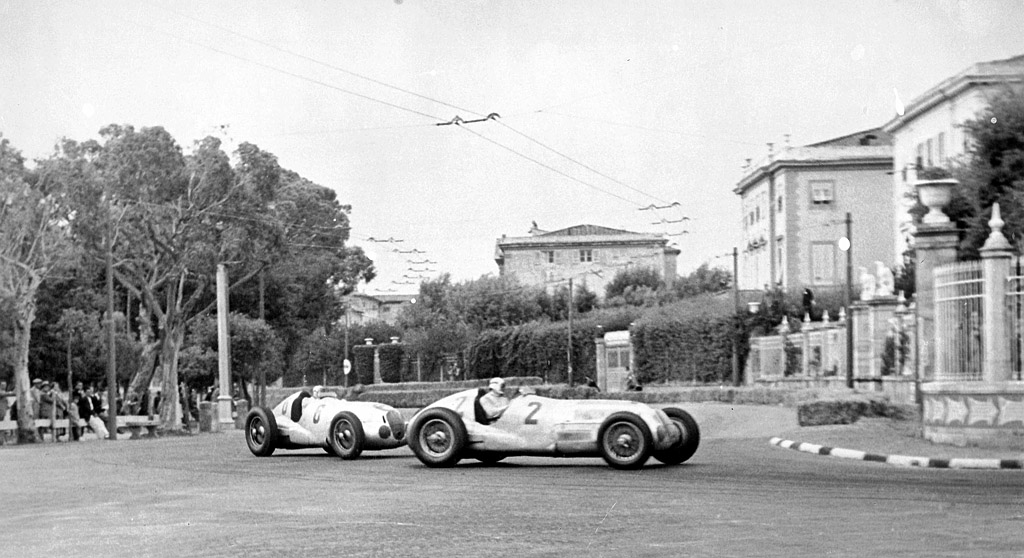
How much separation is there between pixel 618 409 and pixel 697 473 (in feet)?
4.16

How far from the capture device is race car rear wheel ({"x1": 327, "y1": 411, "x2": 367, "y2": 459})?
19.9 metres

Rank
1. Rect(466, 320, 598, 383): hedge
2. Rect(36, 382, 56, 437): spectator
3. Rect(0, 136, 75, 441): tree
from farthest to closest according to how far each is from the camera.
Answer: Rect(466, 320, 598, 383): hedge
Rect(36, 382, 56, 437): spectator
Rect(0, 136, 75, 441): tree

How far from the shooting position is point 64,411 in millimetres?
39406

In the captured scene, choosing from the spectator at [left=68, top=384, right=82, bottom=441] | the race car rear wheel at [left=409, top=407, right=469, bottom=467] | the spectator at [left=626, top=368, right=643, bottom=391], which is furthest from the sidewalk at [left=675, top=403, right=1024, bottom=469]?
the spectator at [left=626, top=368, right=643, bottom=391]

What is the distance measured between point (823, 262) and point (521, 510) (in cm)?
6373

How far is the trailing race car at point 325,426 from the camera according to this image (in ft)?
66.0

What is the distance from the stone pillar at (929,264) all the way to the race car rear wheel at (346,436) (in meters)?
8.40

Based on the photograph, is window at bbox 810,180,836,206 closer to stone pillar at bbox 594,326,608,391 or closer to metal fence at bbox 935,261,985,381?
stone pillar at bbox 594,326,608,391

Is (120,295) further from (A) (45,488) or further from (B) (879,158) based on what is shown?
(A) (45,488)

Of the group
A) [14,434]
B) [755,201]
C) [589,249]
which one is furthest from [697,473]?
[589,249]

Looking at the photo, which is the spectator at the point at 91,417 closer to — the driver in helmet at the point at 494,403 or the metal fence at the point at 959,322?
the driver in helmet at the point at 494,403

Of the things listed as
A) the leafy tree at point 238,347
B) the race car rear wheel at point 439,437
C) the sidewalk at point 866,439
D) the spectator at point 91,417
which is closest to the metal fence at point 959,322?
the sidewalk at point 866,439

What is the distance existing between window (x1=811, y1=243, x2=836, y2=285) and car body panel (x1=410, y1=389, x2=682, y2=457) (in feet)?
188

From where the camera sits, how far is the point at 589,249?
10725 cm
